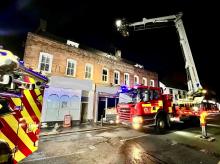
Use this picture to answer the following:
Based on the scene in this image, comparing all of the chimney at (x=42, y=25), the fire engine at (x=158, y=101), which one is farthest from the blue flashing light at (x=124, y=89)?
the chimney at (x=42, y=25)

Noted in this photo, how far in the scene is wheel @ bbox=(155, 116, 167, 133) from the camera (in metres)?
9.41

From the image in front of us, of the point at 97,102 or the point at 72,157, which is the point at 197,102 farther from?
the point at 72,157

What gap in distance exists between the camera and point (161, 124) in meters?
9.91

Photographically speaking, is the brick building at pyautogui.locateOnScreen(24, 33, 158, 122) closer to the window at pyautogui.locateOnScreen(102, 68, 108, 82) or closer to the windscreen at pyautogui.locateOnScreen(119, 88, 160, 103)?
the window at pyautogui.locateOnScreen(102, 68, 108, 82)

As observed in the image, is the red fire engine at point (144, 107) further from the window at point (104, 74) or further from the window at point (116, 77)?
the window at point (116, 77)

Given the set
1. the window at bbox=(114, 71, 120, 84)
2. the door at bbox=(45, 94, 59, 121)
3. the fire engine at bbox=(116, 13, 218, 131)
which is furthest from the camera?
the window at bbox=(114, 71, 120, 84)

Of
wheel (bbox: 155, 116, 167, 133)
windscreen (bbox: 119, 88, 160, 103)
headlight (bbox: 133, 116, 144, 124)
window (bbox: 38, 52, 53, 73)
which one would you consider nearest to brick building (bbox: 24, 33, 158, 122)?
window (bbox: 38, 52, 53, 73)

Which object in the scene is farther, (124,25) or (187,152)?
(124,25)

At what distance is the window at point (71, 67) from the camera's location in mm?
14120

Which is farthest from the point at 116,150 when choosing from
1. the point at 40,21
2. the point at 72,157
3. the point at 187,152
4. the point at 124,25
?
the point at 40,21

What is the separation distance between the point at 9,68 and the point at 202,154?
266 inches

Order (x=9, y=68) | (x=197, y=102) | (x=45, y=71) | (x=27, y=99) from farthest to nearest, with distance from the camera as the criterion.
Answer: (x=45, y=71)
(x=197, y=102)
(x=27, y=99)
(x=9, y=68)

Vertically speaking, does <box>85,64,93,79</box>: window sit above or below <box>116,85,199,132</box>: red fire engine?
above

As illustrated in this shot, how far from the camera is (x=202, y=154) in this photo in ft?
17.8
